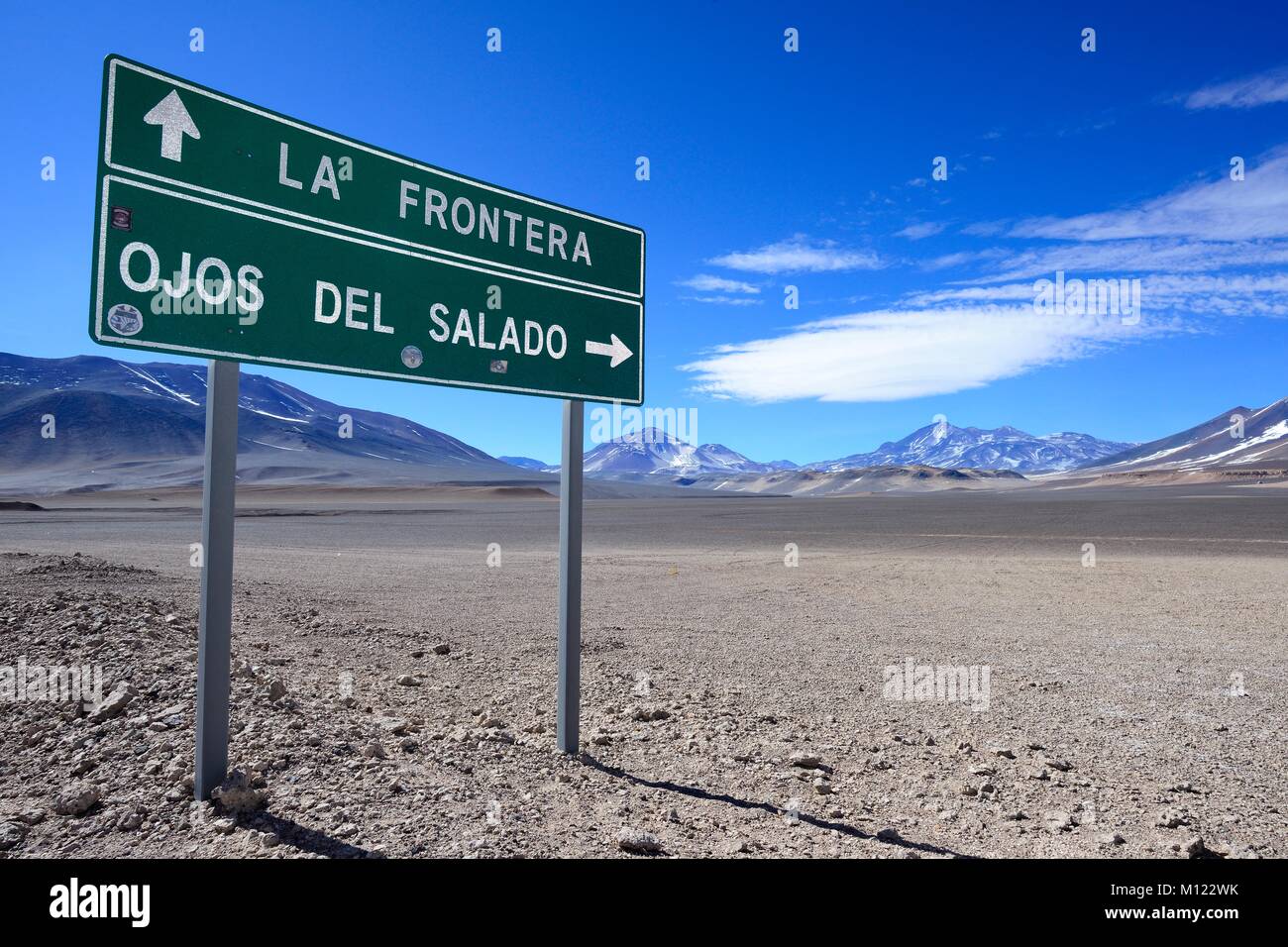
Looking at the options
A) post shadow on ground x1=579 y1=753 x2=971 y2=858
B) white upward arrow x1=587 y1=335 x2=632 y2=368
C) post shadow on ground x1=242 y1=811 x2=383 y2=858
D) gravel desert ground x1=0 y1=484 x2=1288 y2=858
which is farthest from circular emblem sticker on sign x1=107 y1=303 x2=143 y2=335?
post shadow on ground x1=579 y1=753 x2=971 y2=858

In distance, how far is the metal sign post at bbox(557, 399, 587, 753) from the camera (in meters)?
4.79

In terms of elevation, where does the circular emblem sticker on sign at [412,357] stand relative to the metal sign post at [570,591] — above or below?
above

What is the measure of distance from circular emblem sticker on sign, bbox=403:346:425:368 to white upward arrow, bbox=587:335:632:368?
1.16 m

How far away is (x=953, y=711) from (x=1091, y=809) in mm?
1992

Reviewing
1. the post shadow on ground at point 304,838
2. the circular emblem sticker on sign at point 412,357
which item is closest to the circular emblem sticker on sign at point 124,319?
the circular emblem sticker on sign at point 412,357

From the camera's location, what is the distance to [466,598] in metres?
12.4

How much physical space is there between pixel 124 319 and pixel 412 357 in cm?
136

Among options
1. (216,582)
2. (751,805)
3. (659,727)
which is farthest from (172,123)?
(659,727)

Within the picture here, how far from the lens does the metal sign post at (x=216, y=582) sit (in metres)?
3.46

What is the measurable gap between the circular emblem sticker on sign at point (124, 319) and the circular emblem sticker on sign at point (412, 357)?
126 cm
